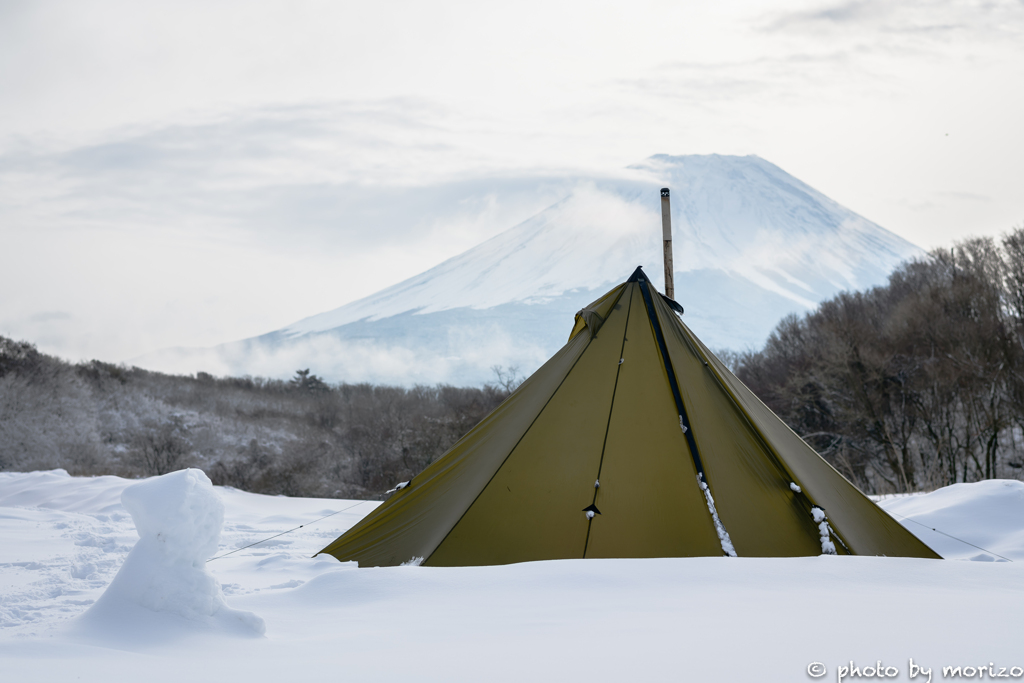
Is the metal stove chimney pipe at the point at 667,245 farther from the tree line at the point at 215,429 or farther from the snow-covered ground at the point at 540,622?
the tree line at the point at 215,429

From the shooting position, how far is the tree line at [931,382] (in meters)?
18.1

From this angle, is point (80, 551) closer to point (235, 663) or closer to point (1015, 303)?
point (235, 663)

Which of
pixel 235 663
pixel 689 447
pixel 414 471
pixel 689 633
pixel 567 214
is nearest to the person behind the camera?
pixel 235 663

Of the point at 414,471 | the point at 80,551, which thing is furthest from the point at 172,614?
the point at 414,471

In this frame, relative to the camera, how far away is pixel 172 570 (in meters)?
2.28

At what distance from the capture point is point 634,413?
410cm

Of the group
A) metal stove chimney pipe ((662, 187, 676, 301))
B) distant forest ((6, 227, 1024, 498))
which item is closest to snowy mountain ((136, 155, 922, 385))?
distant forest ((6, 227, 1024, 498))

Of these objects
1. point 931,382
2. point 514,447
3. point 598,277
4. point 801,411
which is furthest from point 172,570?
point 598,277

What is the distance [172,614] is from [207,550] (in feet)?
0.72

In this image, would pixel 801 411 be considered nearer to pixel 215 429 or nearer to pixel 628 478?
pixel 215 429

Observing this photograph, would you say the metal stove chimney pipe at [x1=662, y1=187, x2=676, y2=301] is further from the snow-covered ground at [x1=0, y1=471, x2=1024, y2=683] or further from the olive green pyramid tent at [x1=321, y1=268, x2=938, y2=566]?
the snow-covered ground at [x1=0, y1=471, x2=1024, y2=683]

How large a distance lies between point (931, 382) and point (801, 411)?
12.3 feet

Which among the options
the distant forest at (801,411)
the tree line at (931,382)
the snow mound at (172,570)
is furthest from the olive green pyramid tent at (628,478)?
the tree line at (931,382)

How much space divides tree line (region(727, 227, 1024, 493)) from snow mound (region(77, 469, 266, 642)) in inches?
717
